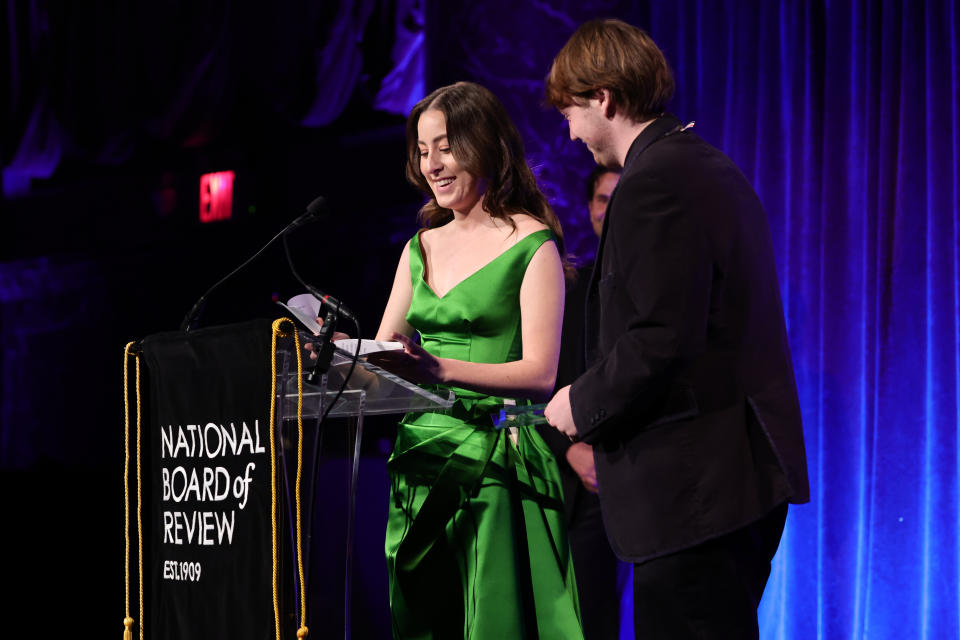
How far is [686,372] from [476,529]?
65 centimetres

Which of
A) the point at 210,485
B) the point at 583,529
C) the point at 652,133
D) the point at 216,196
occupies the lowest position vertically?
the point at 583,529

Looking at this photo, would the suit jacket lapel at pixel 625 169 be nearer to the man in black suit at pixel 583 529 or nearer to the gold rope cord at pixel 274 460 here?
the gold rope cord at pixel 274 460

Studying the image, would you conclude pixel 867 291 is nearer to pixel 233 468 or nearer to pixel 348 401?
pixel 348 401

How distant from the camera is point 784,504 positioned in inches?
58.8

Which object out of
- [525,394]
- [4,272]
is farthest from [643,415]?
[4,272]

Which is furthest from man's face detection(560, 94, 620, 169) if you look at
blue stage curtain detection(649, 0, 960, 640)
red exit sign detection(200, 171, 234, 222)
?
red exit sign detection(200, 171, 234, 222)

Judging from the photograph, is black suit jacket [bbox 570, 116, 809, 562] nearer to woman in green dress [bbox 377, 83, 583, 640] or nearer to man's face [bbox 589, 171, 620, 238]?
woman in green dress [bbox 377, 83, 583, 640]

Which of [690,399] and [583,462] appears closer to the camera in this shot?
[690,399]

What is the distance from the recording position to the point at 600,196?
10.2 feet

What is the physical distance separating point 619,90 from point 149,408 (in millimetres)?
986

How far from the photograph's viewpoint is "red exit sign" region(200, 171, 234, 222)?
5.67m

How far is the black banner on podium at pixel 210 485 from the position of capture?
162 cm

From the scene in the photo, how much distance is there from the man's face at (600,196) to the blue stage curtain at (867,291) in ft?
1.68

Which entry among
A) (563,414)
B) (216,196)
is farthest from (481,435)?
(216,196)
